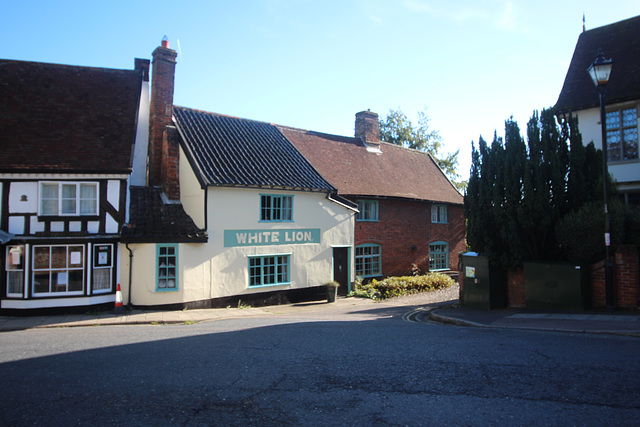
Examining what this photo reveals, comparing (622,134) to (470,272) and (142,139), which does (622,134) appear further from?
(142,139)

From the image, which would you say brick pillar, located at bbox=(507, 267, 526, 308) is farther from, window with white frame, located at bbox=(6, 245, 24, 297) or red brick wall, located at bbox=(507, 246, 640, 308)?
window with white frame, located at bbox=(6, 245, 24, 297)

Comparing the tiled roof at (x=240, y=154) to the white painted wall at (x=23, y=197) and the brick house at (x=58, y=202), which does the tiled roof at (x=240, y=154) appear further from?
the white painted wall at (x=23, y=197)

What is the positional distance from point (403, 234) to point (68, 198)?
A: 17.3 m

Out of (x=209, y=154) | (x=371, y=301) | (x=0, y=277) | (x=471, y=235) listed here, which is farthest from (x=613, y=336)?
(x=0, y=277)

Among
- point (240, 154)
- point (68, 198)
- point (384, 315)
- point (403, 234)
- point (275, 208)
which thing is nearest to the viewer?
point (68, 198)

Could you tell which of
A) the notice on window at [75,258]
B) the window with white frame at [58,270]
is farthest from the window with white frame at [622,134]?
the window with white frame at [58,270]

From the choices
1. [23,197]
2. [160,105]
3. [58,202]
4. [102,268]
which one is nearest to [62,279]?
[102,268]

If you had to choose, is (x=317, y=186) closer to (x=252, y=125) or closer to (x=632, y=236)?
(x=252, y=125)

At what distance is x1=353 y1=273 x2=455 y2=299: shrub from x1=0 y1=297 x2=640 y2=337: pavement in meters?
2.31

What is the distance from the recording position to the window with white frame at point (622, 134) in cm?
1509

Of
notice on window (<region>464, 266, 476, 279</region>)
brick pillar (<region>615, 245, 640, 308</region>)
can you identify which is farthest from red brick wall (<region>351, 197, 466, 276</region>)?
brick pillar (<region>615, 245, 640, 308</region>)

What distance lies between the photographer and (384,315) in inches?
585

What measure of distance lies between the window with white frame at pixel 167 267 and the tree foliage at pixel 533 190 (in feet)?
32.4

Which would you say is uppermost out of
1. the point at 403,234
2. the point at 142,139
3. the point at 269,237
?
the point at 142,139
